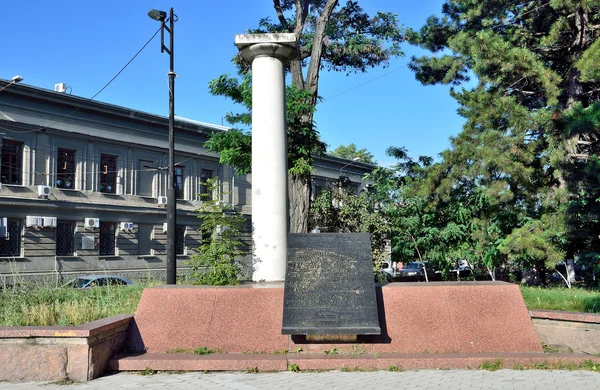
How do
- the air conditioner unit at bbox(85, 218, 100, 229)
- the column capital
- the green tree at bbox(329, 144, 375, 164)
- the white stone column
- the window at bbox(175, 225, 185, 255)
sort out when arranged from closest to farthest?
the white stone column, the column capital, the air conditioner unit at bbox(85, 218, 100, 229), the window at bbox(175, 225, 185, 255), the green tree at bbox(329, 144, 375, 164)

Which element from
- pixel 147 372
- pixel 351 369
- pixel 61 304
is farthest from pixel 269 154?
pixel 61 304

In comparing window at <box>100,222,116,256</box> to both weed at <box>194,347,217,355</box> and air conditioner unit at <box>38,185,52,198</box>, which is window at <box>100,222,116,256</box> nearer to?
air conditioner unit at <box>38,185,52,198</box>

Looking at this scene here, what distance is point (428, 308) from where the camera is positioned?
8.43 metres

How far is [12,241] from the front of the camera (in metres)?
28.8

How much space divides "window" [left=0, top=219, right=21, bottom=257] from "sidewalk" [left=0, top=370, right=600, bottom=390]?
23.8 m

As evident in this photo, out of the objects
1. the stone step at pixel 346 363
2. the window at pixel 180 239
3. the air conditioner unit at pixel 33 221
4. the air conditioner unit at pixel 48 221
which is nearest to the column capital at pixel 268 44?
the stone step at pixel 346 363

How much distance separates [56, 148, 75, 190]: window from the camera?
31.2 metres

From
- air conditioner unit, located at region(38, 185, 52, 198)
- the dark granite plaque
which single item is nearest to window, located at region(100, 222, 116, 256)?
air conditioner unit, located at region(38, 185, 52, 198)

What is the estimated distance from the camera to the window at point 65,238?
3084cm

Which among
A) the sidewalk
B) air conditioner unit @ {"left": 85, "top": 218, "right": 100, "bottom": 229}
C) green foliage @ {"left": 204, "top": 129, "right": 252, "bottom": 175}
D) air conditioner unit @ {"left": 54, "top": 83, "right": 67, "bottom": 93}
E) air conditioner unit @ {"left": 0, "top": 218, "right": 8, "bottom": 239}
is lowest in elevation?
the sidewalk

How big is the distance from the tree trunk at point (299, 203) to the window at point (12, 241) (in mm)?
18843

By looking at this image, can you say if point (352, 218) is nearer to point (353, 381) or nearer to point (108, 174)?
point (353, 381)

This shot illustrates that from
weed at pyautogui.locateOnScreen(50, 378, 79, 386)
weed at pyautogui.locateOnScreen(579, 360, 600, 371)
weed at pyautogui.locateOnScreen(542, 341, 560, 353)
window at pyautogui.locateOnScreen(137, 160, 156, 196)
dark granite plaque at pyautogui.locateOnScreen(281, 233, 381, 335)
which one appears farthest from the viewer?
window at pyautogui.locateOnScreen(137, 160, 156, 196)

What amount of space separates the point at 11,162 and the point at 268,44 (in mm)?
23314
